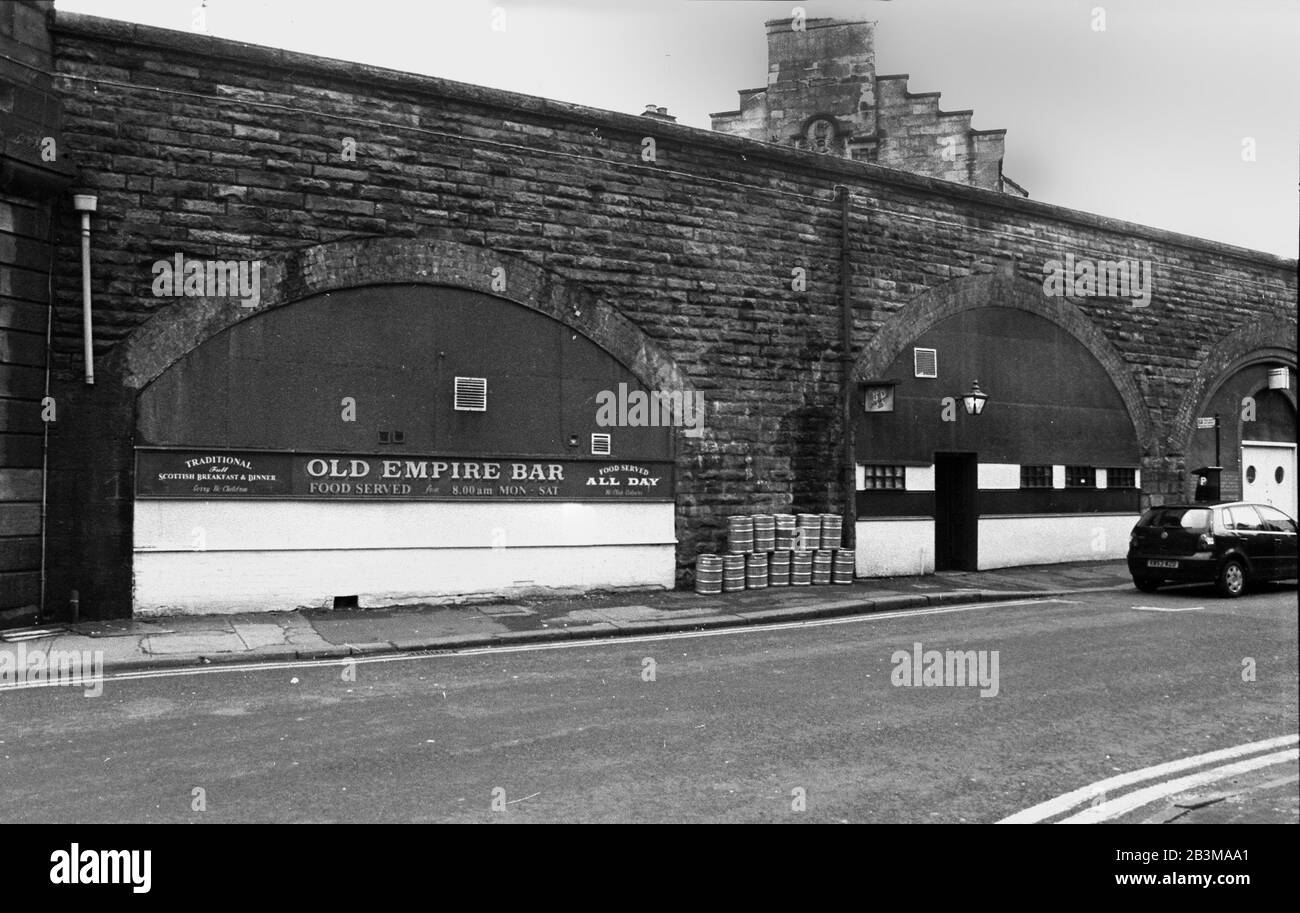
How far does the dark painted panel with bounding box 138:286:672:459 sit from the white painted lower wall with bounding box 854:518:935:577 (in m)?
4.60

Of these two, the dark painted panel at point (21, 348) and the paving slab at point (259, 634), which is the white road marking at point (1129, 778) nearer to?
the paving slab at point (259, 634)

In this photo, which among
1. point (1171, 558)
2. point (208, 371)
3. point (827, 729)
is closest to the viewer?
point (827, 729)

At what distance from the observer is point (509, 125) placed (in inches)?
585

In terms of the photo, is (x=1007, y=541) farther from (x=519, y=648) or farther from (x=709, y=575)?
(x=519, y=648)

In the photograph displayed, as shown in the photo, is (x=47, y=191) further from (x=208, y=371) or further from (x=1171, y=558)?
(x=1171, y=558)

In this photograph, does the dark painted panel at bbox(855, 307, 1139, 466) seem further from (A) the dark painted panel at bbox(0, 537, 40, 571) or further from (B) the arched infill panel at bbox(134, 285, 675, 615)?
(A) the dark painted panel at bbox(0, 537, 40, 571)

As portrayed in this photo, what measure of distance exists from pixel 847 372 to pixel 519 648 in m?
9.08

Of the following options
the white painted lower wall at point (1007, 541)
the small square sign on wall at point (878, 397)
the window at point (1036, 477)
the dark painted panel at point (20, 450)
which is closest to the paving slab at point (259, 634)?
the dark painted panel at point (20, 450)

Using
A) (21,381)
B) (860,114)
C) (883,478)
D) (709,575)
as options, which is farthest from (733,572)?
(860,114)

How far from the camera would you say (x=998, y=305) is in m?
19.9

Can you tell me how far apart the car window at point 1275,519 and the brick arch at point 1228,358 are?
6.25 m

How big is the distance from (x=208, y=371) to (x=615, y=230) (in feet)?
21.5
